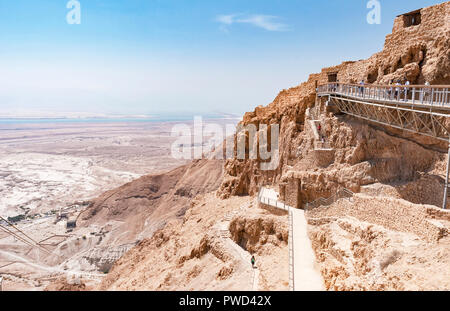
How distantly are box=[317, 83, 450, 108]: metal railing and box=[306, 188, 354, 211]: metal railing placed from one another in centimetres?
448

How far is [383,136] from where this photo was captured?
16.0m

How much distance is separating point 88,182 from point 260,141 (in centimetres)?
6001

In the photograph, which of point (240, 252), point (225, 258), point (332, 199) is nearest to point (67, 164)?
point (225, 258)

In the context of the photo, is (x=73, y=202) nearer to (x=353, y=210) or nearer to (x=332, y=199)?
(x=332, y=199)

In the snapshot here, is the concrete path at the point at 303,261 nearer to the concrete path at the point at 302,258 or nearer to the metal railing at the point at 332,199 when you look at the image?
the concrete path at the point at 302,258

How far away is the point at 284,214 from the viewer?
59.1 ft

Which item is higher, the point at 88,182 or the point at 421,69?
the point at 421,69

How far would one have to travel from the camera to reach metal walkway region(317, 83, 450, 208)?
12258mm

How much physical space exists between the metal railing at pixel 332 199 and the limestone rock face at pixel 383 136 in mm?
788

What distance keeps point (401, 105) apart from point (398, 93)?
77 centimetres

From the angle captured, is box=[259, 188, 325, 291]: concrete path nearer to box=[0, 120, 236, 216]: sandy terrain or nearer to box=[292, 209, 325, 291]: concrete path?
box=[292, 209, 325, 291]: concrete path

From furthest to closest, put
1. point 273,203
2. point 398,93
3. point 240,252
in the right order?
point 273,203 → point 240,252 → point 398,93
